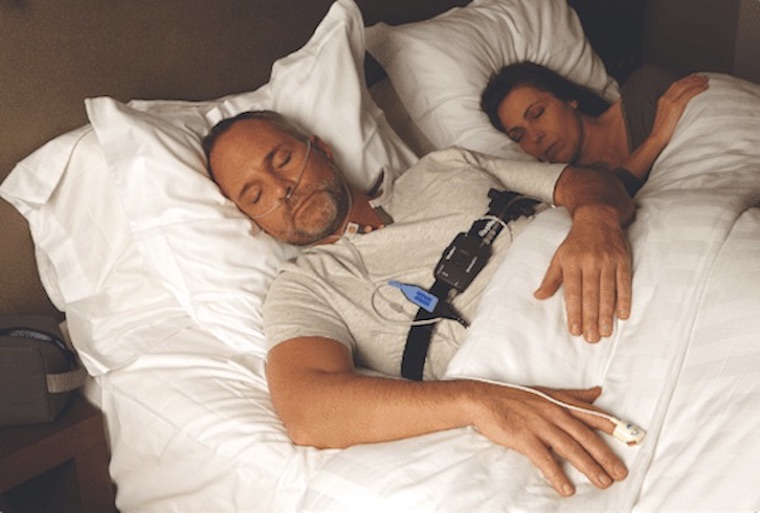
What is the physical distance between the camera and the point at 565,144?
2162 millimetres

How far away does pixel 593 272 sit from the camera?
1272 millimetres

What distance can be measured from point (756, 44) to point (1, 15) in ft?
8.87

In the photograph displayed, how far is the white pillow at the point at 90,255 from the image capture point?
1551mm

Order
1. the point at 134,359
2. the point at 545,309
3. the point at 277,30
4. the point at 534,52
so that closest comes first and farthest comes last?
the point at 545,309 < the point at 134,359 < the point at 277,30 < the point at 534,52

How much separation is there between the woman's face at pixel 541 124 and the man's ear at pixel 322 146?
0.60 metres

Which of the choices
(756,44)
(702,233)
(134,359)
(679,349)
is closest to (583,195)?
(702,233)

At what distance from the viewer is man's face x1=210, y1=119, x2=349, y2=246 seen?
64.1 inches

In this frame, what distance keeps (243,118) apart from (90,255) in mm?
401

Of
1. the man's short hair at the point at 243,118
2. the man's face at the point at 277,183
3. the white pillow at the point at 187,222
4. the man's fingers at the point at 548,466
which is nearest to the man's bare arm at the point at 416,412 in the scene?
the man's fingers at the point at 548,466

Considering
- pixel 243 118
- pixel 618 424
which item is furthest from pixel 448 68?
pixel 618 424

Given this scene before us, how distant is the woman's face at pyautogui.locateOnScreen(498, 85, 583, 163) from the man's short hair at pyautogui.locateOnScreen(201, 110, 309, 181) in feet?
2.18

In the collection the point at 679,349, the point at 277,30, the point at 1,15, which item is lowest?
the point at 679,349

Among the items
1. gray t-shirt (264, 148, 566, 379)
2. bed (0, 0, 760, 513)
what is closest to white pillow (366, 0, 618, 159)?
bed (0, 0, 760, 513)

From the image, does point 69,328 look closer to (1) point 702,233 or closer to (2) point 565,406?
(2) point 565,406
